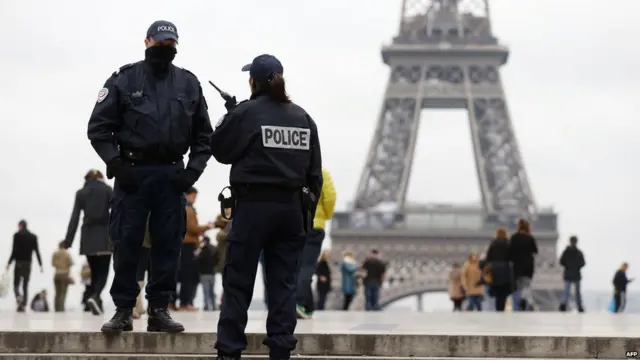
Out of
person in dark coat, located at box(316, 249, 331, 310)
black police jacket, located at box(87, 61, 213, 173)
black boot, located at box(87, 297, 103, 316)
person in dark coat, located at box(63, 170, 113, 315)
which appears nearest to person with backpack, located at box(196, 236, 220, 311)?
person in dark coat, located at box(316, 249, 331, 310)

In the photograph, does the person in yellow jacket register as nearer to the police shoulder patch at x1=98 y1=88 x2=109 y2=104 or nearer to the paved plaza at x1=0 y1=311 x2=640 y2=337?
the paved plaza at x1=0 y1=311 x2=640 y2=337

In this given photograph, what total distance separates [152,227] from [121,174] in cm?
46

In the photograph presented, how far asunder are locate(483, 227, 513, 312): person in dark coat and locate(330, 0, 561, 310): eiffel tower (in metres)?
48.0

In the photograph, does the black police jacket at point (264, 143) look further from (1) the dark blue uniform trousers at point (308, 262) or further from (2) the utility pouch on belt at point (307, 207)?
(1) the dark blue uniform trousers at point (308, 262)

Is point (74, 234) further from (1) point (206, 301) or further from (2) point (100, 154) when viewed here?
(1) point (206, 301)

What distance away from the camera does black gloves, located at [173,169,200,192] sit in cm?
906

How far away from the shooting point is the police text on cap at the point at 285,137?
809 centimetres

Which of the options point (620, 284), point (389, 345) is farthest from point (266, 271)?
point (620, 284)

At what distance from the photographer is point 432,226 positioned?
2788 inches

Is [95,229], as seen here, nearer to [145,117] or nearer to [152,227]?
[152,227]

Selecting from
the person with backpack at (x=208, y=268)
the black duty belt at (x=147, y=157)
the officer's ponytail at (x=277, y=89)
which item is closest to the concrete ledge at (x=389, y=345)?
the black duty belt at (x=147, y=157)

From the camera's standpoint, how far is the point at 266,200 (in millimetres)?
8102

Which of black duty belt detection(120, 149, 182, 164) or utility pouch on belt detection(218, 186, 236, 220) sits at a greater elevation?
black duty belt detection(120, 149, 182, 164)

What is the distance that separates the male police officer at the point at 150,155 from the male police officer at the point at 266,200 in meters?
0.99
